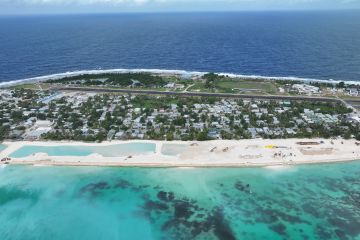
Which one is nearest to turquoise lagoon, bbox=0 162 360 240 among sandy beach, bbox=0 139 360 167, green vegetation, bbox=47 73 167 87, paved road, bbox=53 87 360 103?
sandy beach, bbox=0 139 360 167

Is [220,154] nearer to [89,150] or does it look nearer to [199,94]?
[89,150]

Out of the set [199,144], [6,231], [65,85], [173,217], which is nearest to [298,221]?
[173,217]

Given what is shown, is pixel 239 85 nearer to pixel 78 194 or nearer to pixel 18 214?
pixel 78 194

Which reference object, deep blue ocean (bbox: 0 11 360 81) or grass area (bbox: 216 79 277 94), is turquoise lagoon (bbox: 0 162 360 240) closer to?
grass area (bbox: 216 79 277 94)

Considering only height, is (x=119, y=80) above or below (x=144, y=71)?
below

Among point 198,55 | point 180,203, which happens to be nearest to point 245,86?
point 198,55
